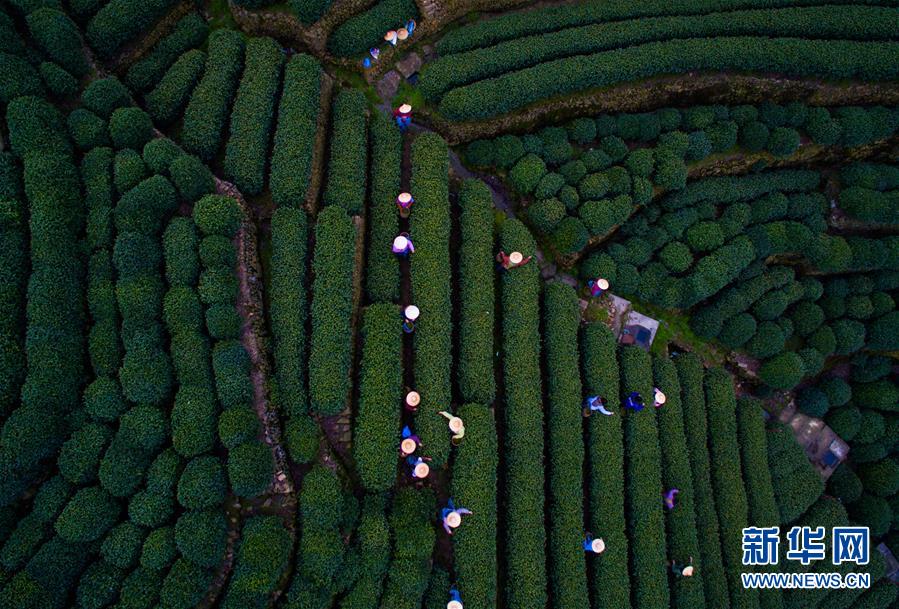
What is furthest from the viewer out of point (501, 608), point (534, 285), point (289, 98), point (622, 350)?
point (622, 350)

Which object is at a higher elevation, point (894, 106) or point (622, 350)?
point (894, 106)

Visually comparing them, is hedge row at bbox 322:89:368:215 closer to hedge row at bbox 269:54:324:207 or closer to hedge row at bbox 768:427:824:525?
hedge row at bbox 269:54:324:207

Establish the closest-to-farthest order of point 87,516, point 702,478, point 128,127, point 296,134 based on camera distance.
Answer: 1. point 87,516
2. point 128,127
3. point 296,134
4. point 702,478

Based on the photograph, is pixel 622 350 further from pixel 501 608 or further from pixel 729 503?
pixel 501 608

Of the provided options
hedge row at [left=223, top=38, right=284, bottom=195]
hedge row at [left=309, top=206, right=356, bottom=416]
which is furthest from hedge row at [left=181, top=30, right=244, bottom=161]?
hedge row at [left=309, top=206, right=356, bottom=416]

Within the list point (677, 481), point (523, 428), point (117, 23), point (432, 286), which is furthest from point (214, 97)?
point (677, 481)

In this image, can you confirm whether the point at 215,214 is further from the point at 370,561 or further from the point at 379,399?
the point at 370,561

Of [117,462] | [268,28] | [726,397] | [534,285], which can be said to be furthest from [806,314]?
[117,462]
